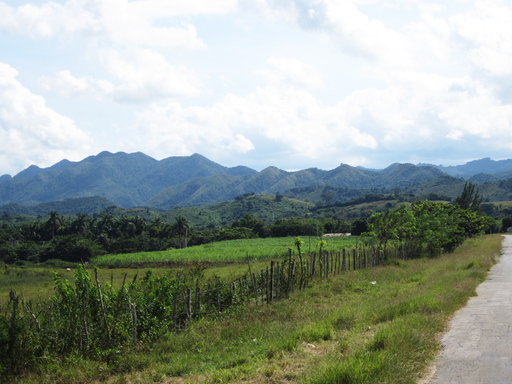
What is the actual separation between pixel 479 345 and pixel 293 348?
390 cm

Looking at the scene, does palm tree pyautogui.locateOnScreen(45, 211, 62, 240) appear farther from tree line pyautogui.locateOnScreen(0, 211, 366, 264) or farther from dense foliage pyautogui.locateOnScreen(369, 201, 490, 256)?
dense foliage pyautogui.locateOnScreen(369, 201, 490, 256)

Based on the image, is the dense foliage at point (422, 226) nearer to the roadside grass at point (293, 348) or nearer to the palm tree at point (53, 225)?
the roadside grass at point (293, 348)

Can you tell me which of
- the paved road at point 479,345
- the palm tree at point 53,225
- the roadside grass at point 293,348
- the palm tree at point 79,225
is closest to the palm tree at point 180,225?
the palm tree at point 79,225

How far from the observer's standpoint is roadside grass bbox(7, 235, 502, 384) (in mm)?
6367

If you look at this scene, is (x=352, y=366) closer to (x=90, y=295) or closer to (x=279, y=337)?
(x=279, y=337)

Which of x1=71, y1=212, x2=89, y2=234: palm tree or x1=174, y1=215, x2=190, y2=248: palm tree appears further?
x1=71, y1=212, x2=89, y2=234: palm tree

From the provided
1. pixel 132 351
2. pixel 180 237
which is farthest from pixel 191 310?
pixel 180 237

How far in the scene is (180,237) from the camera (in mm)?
92750

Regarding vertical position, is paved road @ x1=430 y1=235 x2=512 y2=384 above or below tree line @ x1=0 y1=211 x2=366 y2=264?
above

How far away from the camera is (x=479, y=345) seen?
775 cm

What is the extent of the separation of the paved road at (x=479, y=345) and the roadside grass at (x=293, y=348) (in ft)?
0.99

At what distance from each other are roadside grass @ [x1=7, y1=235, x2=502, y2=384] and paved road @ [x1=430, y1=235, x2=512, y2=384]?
11.8 inches

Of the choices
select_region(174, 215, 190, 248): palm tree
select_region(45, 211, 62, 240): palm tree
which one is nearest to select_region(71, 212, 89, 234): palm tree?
select_region(45, 211, 62, 240): palm tree

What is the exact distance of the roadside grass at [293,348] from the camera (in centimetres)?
637
